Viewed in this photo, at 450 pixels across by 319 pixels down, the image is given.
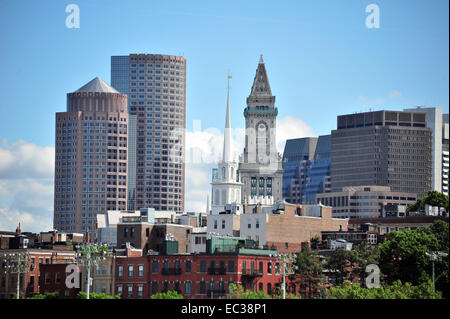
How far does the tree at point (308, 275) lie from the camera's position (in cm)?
15075

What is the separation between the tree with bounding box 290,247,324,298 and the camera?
151 m

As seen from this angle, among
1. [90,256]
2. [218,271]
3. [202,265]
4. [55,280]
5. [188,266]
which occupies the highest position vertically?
[90,256]

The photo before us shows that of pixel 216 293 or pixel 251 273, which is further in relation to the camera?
pixel 251 273

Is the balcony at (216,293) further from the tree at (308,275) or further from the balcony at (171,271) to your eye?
the tree at (308,275)

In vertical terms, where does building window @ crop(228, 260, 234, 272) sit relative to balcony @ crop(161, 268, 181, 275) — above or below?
above

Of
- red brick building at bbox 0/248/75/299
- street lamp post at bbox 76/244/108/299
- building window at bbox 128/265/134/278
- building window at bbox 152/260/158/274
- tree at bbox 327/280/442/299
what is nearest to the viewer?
tree at bbox 327/280/442/299

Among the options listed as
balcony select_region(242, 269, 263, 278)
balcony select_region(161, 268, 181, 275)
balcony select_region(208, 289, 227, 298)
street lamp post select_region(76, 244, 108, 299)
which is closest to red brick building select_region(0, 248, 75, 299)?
street lamp post select_region(76, 244, 108, 299)

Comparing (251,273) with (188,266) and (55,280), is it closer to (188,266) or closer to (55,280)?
(188,266)

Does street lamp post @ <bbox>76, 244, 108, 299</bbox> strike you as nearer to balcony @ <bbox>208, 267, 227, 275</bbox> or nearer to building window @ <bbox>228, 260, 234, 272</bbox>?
balcony @ <bbox>208, 267, 227, 275</bbox>

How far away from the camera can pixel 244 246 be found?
163000mm

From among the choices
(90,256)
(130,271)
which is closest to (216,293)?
(130,271)

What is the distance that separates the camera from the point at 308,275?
153 metres
